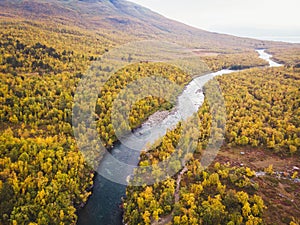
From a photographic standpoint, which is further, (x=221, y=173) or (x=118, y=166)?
(x=118, y=166)

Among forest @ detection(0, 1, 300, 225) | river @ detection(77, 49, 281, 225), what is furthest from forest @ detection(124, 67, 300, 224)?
river @ detection(77, 49, 281, 225)

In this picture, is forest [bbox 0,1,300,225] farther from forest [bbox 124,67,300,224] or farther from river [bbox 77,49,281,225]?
river [bbox 77,49,281,225]

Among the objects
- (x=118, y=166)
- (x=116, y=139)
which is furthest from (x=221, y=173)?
(x=116, y=139)

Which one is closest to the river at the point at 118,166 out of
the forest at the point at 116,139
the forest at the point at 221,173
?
the forest at the point at 116,139

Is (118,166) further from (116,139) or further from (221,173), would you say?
(221,173)

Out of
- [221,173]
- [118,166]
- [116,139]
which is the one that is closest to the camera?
[221,173]

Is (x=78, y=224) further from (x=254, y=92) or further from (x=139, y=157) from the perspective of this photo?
(x=254, y=92)

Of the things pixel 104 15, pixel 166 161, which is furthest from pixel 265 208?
pixel 104 15

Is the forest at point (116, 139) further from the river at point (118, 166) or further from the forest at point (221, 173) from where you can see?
the river at point (118, 166)
